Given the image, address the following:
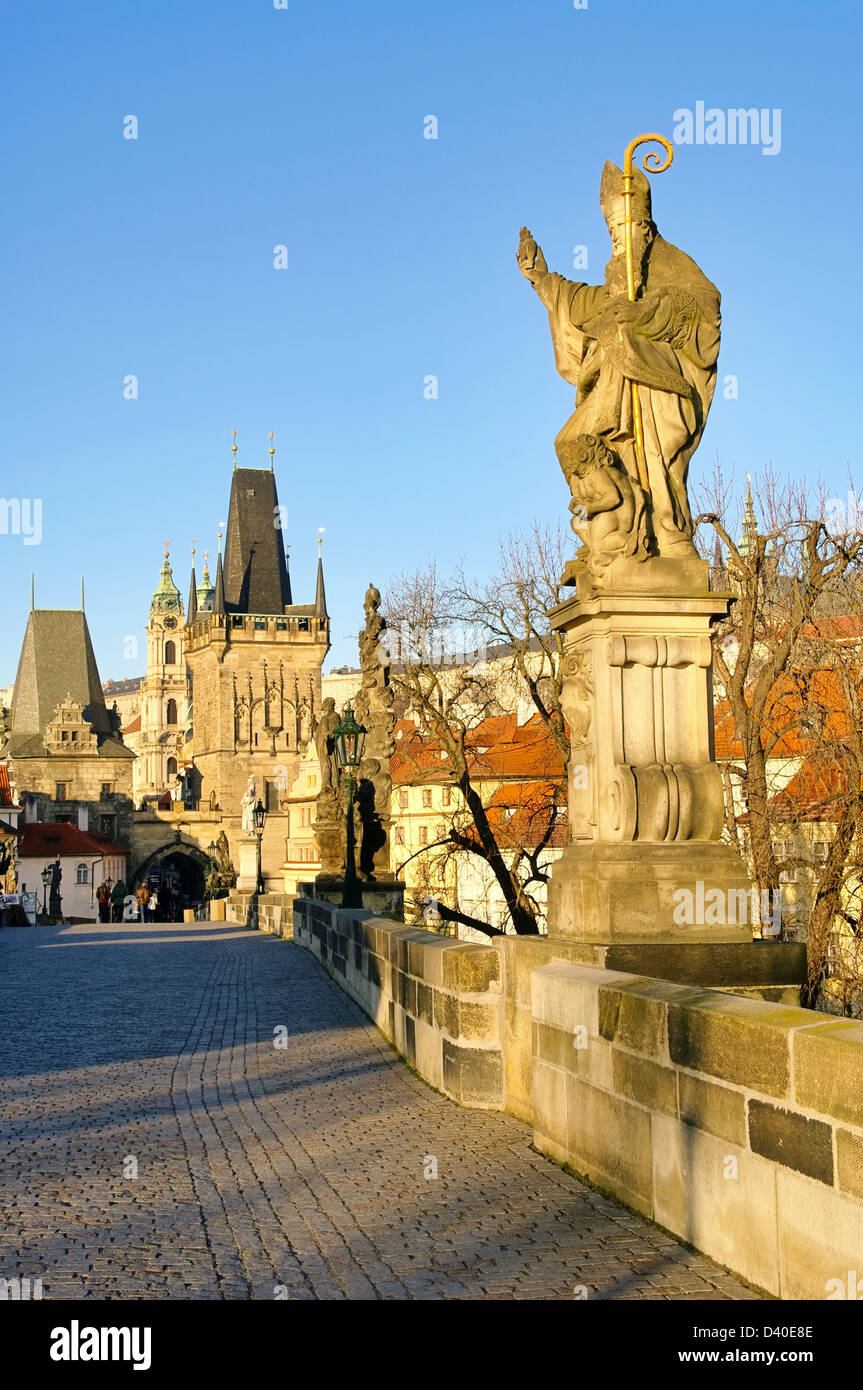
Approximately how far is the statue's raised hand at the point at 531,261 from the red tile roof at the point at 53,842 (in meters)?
75.6

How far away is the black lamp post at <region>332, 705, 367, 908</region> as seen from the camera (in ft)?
55.2

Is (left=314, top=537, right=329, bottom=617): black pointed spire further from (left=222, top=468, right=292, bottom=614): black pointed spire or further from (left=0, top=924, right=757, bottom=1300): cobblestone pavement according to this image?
(left=0, top=924, right=757, bottom=1300): cobblestone pavement

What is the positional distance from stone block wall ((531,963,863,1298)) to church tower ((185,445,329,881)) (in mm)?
90330

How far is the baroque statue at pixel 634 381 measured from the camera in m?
6.61

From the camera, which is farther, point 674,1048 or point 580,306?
point 580,306

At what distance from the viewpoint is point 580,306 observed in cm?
722

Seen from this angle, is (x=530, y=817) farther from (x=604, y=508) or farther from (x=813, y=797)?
(x=604, y=508)

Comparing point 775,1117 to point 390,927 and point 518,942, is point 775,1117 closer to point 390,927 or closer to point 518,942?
point 518,942

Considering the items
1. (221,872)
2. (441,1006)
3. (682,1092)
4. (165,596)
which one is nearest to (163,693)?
(165,596)

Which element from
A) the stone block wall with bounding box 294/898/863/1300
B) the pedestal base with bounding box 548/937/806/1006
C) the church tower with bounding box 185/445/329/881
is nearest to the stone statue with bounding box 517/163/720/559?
the pedestal base with bounding box 548/937/806/1006

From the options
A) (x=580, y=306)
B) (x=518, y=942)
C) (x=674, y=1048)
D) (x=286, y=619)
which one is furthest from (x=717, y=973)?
(x=286, y=619)

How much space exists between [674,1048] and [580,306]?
4.03m

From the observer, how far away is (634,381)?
6812 mm

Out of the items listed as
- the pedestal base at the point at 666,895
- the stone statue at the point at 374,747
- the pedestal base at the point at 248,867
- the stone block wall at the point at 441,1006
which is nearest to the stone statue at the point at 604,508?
the pedestal base at the point at 666,895
